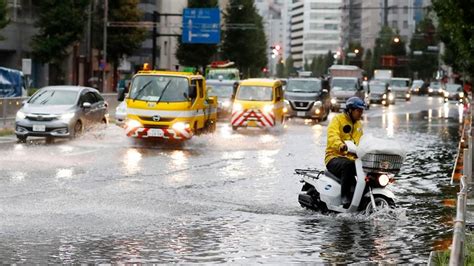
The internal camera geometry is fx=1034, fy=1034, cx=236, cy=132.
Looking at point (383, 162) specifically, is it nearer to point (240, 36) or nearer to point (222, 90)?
point (222, 90)

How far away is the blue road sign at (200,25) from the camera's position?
248 ft

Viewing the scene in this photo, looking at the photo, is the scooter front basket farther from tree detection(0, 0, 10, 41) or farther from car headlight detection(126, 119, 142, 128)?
tree detection(0, 0, 10, 41)

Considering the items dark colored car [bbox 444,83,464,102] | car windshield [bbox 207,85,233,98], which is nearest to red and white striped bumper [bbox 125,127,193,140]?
car windshield [bbox 207,85,233,98]

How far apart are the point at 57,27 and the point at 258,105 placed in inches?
1368

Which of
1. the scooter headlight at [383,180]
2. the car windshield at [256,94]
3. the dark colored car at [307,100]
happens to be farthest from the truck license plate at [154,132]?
the dark colored car at [307,100]

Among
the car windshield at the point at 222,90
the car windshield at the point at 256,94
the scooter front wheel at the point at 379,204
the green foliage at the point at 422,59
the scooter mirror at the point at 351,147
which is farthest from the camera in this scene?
the green foliage at the point at 422,59

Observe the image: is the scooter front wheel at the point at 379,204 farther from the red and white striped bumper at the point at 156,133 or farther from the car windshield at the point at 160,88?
the car windshield at the point at 160,88

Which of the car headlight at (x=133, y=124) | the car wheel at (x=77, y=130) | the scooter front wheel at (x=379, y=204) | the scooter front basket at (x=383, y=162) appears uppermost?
the scooter front basket at (x=383, y=162)

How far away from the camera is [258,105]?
36844mm

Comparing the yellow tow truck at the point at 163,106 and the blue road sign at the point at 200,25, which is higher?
the blue road sign at the point at 200,25

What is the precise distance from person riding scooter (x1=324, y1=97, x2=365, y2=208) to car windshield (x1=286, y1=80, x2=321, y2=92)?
3292cm

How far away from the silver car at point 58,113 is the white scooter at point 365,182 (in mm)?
14671

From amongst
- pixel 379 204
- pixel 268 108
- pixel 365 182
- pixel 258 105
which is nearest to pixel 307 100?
pixel 268 108

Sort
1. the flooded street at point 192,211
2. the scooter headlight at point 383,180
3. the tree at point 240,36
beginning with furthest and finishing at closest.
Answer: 1. the tree at point 240,36
2. the scooter headlight at point 383,180
3. the flooded street at point 192,211
